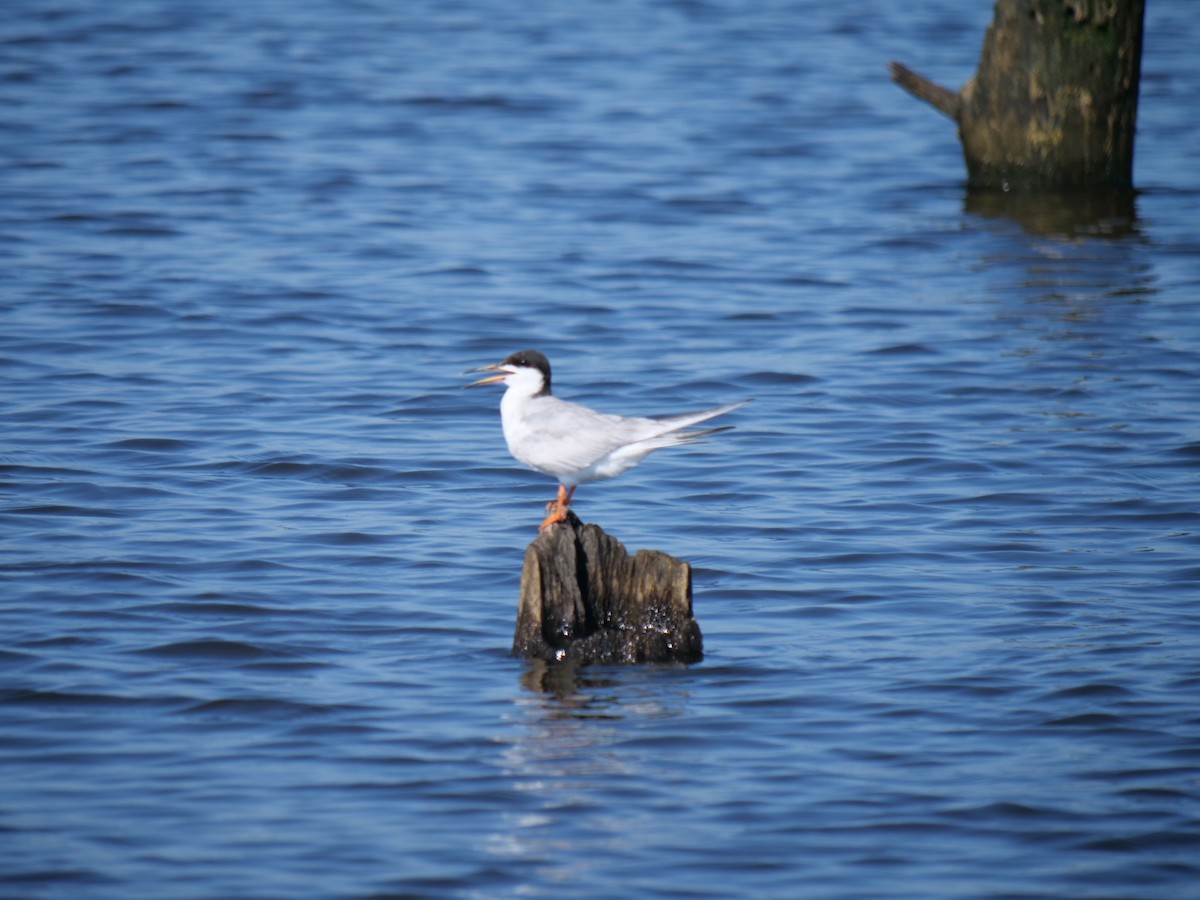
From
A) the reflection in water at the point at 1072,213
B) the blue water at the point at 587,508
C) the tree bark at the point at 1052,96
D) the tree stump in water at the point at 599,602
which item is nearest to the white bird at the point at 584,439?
the tree stump in water at the point at 599,602

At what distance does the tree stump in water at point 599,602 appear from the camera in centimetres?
696

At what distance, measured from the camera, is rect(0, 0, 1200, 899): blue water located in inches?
235

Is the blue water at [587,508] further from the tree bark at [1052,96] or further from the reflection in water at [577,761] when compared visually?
the tree bark at [1052,96]

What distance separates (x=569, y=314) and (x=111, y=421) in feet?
14.1

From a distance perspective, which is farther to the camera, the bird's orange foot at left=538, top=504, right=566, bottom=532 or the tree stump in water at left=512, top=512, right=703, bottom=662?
the bird's orange foot at left=538, top=504, right=566, bottom=532

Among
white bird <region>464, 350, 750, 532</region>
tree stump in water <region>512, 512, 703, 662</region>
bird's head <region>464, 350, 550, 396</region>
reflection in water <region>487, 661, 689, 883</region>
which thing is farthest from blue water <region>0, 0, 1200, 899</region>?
bird's head <region>464, 350, 550, 396</region>

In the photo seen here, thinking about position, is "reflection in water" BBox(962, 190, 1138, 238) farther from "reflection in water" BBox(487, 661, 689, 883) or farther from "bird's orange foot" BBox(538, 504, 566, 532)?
"reflection in water" BBox(487, 661, 689, 883)

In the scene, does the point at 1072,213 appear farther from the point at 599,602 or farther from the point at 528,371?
the point at 599,602

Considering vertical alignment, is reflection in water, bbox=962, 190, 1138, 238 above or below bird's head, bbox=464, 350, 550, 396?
above

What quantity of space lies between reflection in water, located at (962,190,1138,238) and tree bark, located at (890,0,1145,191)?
13 cm

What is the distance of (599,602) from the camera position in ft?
23.6

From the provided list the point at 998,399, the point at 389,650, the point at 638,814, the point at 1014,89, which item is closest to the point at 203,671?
the point at 389,650

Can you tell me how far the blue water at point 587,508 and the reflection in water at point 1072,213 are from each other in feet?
0.30

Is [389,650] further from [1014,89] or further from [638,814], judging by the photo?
[1014,89]
